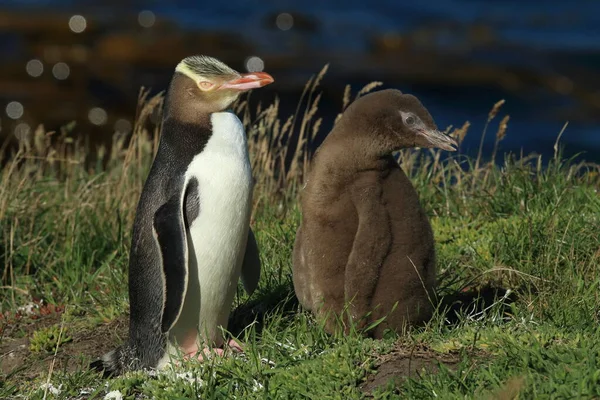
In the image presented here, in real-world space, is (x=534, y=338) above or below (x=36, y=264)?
above

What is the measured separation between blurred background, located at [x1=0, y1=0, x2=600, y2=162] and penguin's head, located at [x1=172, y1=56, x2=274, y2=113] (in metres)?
9.61

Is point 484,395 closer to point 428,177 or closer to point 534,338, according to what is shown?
point 534,338

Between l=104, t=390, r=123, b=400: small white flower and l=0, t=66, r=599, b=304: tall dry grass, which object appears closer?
l=104, t=390, r=123, b=400: small white flower

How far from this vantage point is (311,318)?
17.1 ft

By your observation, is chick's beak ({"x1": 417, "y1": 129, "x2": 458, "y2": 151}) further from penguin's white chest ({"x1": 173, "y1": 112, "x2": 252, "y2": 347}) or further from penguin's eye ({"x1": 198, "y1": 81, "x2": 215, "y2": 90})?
penguin's eye ({"x1": 198, "y1": 81, "x2": 215, "y2": 90})

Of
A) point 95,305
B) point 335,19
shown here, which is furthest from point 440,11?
point 95,305

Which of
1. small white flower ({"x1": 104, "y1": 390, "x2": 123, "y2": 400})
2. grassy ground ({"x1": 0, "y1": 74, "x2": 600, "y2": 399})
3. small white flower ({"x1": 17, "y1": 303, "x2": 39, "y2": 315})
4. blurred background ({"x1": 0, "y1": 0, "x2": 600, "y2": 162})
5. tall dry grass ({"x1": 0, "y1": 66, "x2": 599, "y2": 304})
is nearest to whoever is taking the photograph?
grassy ground ({"x1": 0, "y1": 74, "x2": 600, "y2": 399})

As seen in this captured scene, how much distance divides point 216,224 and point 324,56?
15018 mm

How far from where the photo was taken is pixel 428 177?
7520 millimetres

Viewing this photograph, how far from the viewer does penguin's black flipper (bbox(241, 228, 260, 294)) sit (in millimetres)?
5684

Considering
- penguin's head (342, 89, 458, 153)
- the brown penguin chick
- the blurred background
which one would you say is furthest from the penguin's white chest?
the blurred background

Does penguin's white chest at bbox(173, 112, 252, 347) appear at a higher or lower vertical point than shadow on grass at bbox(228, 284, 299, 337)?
higher

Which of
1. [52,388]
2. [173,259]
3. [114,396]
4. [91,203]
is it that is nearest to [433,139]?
[173,259]

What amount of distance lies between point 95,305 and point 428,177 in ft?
8.36
